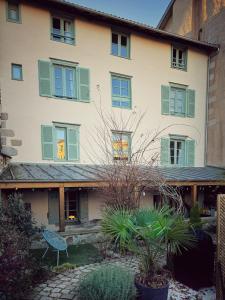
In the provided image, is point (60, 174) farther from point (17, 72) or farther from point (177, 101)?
point (177, 101)

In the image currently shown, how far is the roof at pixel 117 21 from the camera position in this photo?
9.08m

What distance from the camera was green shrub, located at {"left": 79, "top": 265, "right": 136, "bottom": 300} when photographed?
3295 millimetres

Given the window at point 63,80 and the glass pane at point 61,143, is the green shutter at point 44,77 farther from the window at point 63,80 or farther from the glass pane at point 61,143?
the glass pane at point 61,143

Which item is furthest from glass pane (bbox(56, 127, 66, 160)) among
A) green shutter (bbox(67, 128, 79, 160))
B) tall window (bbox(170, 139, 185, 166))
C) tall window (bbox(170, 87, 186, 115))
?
tall window (bbox(170, 87, 186, 115))

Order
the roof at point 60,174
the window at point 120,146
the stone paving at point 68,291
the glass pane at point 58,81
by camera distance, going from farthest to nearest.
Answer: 1. the glass pane at point 58,81
2. the window at point 120,146
3. the roof at point 60,174
4. the stone paving at point 68,291

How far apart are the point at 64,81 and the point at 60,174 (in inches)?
171

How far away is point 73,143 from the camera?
32.9 feet

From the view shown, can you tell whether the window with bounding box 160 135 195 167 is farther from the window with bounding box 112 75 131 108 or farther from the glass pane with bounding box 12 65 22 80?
the glass pane with bounding box 12 65 22 80

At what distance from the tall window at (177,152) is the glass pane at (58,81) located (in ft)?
21.2

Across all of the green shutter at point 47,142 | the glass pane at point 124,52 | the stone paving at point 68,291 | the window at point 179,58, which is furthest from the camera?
the window at point 179,58

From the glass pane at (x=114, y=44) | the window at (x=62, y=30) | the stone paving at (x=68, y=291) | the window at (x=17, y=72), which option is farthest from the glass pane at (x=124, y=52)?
the stone paving at (x=68, y=291)

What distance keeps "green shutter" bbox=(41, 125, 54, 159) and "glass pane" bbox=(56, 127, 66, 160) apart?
35cm

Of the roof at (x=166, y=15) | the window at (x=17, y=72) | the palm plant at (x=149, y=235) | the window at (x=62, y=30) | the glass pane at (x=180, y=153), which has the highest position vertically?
the roof at (x=166, y=15)

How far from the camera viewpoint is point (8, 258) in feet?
11.8
